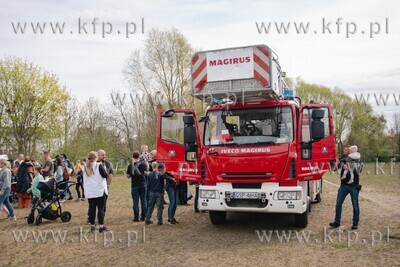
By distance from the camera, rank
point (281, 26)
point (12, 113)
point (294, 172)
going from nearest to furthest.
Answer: point (294, 172)
point (281, 26)
point (12, 113)

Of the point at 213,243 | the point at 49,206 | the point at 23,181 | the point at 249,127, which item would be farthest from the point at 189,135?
the point at 23,181

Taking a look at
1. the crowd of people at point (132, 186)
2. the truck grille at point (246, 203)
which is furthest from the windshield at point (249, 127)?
the crowd of people at point (132, 186)

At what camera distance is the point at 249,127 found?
8.73m

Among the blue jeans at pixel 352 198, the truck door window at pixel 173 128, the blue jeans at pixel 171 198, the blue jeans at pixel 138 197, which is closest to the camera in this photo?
the blue jeans at pixel 352 198

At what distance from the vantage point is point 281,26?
10.4 m

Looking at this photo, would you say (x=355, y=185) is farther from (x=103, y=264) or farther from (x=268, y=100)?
(x=103, y=264)

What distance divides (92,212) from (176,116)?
2.94 m

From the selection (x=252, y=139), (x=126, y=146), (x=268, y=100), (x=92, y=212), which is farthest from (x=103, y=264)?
(x=126, y=146)

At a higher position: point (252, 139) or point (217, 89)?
point (217, 89)

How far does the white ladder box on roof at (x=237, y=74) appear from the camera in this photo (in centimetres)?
834

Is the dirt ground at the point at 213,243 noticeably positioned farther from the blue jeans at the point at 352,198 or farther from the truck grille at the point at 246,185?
the truck grille at the point at 246,185

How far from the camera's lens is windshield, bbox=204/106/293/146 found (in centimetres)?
842

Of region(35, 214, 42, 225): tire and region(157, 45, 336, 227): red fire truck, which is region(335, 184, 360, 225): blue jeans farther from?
region(35, 214, 42, 225): tire

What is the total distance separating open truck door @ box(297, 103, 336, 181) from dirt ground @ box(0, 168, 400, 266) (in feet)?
4.49
